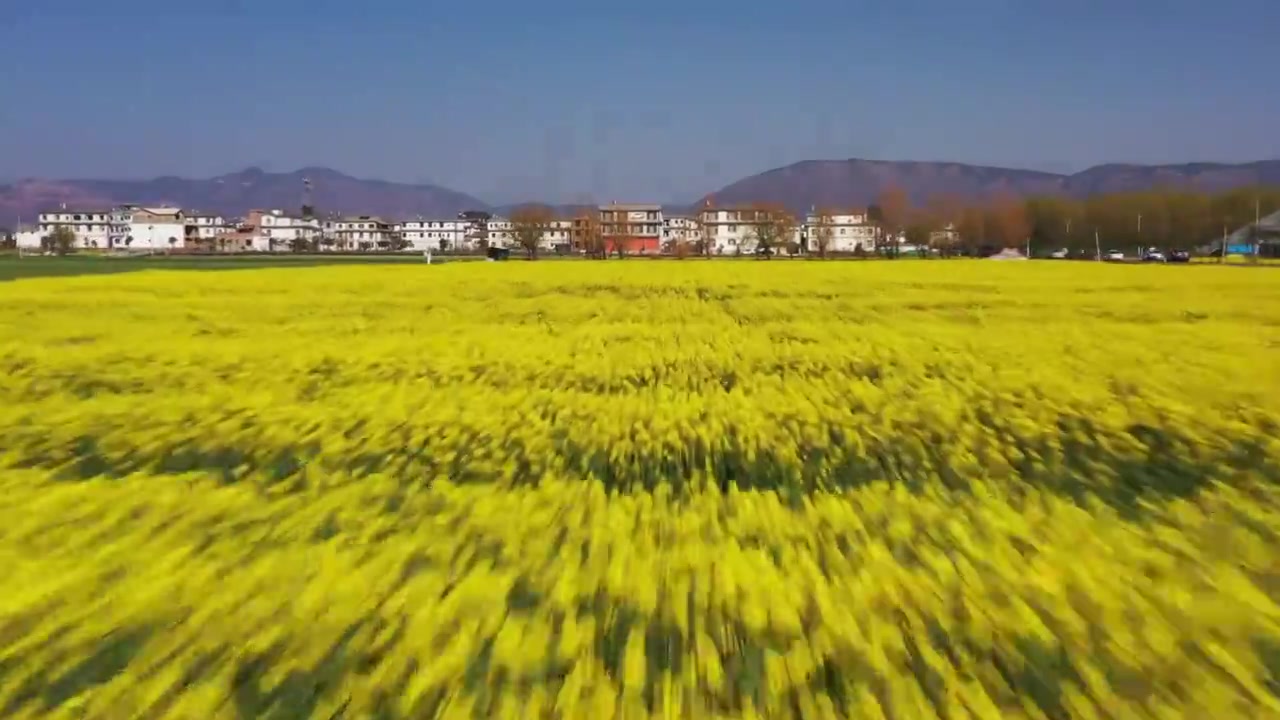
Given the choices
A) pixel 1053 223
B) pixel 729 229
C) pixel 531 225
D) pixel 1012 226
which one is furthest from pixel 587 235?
pixel 729 229

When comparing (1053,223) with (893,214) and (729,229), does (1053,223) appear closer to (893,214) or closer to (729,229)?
(893,214)

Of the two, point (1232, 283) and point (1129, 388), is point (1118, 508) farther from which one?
point (1232, 283)

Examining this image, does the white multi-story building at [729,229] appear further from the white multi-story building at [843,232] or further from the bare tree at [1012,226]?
the bare tree at [1012,226]

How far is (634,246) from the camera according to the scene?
513 ft

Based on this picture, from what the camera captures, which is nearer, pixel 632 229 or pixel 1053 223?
pixel 1053 223

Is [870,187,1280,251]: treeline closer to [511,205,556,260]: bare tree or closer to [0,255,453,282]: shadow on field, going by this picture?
[511,205,556,260]: bare tree

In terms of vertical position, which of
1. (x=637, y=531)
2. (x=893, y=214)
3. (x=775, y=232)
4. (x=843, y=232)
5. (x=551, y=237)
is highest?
(x=843, y=232)

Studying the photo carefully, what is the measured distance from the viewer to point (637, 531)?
5.17m

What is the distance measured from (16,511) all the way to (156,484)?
2.29 feet

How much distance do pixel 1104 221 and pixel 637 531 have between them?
4275 inches

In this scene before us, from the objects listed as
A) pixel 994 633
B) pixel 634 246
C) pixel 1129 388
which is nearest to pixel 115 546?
pixel 994 633

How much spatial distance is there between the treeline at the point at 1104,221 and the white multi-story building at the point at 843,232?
16.8 meters

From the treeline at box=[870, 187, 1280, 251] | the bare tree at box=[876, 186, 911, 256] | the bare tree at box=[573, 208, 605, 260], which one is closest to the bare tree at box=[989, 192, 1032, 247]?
the treeline at box=[870, 187, 1280, 251]

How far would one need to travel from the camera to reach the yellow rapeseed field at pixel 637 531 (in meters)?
3.60
